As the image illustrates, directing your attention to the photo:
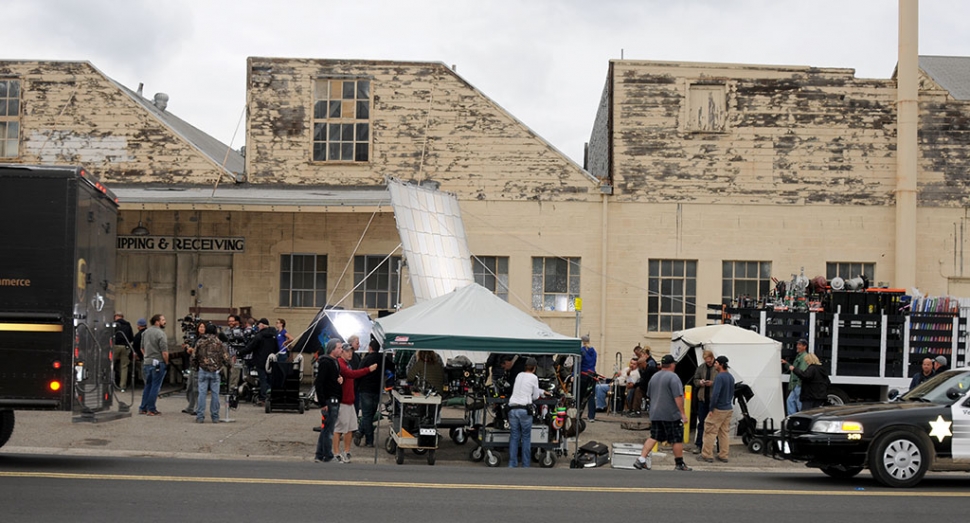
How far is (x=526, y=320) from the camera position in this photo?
16.2 metres

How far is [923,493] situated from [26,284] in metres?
10.3

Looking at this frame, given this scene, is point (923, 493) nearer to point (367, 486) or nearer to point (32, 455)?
point (367, 486)

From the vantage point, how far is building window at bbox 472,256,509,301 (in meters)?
26.3

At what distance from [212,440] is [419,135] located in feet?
36.8

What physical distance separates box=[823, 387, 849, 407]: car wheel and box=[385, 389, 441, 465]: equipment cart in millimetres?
7972

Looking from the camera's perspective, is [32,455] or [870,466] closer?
[870,466]

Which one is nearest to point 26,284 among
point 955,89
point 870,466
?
point 870,466

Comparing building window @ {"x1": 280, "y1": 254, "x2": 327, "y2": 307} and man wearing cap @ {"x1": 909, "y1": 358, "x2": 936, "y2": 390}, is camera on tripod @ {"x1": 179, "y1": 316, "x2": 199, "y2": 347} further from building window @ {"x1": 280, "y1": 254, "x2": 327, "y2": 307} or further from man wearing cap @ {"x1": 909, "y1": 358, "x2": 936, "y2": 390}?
man wearing cap @ {"x1": 909, "y1": 358, "x2": 936, "y2": 390}

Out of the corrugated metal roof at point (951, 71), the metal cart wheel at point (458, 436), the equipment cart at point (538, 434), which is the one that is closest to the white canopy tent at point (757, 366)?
the equipment cart at point (538, 434)

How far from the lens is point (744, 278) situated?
1034 inches

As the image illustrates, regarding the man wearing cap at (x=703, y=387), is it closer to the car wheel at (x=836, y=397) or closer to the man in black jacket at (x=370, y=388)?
the car wheel at (x=836, y=397)

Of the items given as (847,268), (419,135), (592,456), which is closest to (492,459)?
(592,456)

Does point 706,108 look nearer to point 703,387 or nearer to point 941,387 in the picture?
point 703,387

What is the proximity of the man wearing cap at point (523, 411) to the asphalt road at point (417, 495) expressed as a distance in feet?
4.33
